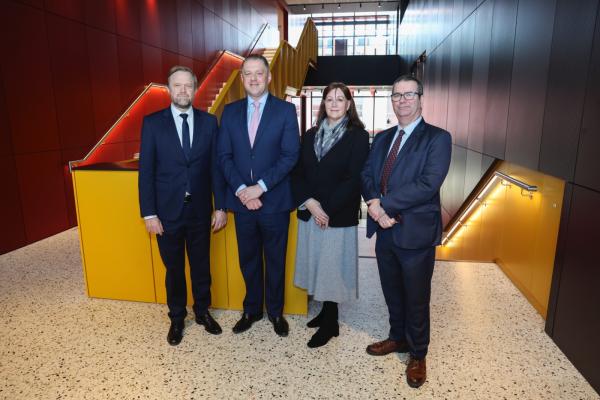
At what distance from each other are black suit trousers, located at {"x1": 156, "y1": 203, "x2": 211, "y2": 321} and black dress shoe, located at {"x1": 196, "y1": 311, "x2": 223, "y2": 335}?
51mm

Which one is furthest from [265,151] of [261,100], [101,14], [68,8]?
[101,14]

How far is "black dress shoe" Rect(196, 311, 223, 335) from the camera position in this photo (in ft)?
9.22

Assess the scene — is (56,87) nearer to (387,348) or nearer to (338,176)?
(338,176)

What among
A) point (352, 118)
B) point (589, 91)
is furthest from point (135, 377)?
point (589, 91)

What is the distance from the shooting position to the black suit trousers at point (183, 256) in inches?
103

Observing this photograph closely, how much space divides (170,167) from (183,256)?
62 centimetres

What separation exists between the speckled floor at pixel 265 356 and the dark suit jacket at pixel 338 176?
893mm

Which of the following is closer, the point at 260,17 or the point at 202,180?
the point at 202,180

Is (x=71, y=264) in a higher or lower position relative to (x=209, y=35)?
lower

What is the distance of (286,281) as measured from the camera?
305 centimetres

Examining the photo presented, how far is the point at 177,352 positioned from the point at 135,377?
31 cm

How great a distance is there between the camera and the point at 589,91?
237cm

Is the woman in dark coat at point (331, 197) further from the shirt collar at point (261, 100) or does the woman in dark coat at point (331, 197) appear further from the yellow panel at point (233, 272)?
the yellow panel at point (233, 272)

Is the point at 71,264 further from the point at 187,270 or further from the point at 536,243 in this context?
the point at 536,243
